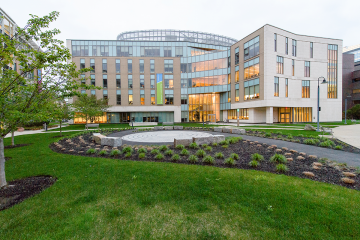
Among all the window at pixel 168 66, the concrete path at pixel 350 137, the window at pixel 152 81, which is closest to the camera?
the concrete path at pixel 350 137

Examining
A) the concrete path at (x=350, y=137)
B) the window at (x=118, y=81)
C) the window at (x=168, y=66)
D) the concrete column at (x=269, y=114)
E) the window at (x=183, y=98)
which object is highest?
the window at (x=168, y=66)

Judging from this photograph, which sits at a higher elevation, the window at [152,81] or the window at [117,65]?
the window at [117,65]

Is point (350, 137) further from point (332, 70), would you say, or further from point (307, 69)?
point (332, 70)

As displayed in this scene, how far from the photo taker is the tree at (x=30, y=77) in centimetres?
426

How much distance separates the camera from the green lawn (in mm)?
2811

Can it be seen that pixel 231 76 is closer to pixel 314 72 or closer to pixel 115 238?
pixel 314 72

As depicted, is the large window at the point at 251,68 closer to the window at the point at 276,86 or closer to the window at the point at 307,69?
the window at the point at 276,86

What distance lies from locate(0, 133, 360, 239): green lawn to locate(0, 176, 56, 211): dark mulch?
0.32 meters

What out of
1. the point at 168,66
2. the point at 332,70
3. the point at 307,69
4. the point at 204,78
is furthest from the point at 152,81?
the point at 332,70

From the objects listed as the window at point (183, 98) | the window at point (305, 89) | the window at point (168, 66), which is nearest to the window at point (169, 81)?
the window at point (168, 66)

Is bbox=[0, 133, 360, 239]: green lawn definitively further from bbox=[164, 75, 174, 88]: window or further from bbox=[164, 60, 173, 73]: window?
bbox=[164, 60, 173, 73]: window

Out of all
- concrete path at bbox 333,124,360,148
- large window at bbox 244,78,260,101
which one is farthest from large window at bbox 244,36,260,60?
concrete path at bbox 333,124,360,148

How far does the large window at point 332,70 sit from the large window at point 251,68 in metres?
18.8

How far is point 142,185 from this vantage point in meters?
4.55
